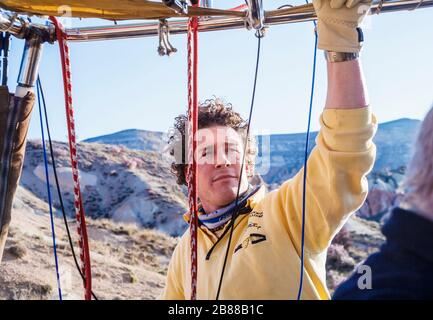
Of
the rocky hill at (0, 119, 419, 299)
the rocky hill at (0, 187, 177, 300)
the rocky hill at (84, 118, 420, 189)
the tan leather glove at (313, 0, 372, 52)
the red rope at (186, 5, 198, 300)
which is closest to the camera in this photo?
the tan leather glove at (313, 0, 372, 52)

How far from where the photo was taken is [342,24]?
3.95ft

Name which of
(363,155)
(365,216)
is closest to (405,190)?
(363,155)

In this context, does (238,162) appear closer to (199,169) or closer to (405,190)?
(199,169)

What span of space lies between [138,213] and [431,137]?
21.2 metres

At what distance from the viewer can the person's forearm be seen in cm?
122

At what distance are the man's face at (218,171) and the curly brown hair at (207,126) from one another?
0.38 ft

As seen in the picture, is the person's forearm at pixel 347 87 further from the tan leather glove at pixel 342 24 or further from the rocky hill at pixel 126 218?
the rocky hill at pixel 126 218

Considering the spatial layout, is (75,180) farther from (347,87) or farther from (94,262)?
(94,262)

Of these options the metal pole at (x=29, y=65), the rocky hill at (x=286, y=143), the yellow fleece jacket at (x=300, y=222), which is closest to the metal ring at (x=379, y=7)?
the yellow fleece jacket at (x=300, y=222)

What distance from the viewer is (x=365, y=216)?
68.1ft

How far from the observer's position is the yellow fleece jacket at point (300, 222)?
48.5 inches

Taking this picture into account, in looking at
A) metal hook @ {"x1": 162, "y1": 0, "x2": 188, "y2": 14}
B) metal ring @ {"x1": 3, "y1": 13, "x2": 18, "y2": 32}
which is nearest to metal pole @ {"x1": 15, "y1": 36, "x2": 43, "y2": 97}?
metal ring @ {"x1": 3, "y1": 13, "x2": 18, "y2": 32}

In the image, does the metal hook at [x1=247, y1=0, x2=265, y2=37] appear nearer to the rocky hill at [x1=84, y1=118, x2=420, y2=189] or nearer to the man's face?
the man's face

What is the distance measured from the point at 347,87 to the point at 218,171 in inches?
22.2
